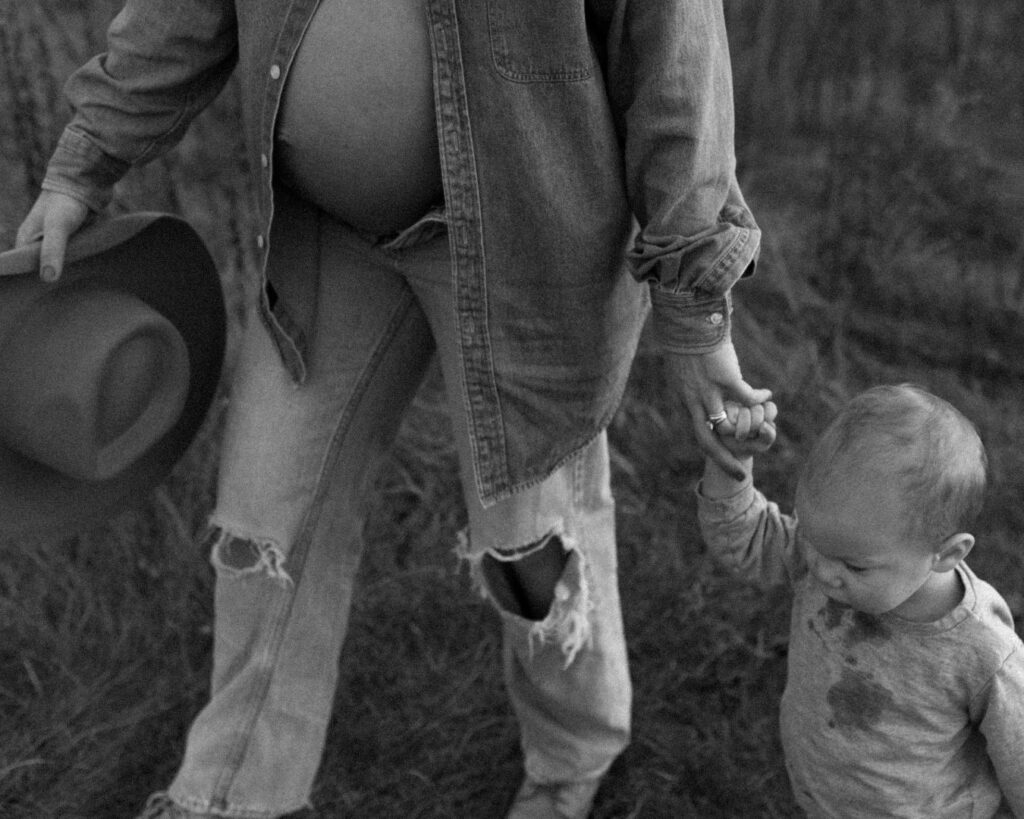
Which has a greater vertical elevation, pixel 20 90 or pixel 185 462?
pixel 20 90

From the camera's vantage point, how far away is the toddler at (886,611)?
155cm

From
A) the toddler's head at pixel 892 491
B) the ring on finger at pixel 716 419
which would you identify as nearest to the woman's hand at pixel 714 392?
the ring on finger at pixel 716 419

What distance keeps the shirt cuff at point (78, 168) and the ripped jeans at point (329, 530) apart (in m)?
0.27

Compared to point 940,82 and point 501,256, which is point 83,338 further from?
point 940,82

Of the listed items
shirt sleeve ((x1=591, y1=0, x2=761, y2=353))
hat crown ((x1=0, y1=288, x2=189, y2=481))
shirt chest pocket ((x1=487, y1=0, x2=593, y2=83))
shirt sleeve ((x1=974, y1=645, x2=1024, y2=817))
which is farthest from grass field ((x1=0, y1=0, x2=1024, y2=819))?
shirt chest pocket ((x1=487, y1=0, x2=593, y2=83))

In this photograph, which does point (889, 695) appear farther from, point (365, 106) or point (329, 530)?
point (365, 106)

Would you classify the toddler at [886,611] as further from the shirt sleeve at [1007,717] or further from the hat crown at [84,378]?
the hat crown at [84,378]

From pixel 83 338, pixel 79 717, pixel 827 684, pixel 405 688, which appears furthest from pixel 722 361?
pixel 79 717

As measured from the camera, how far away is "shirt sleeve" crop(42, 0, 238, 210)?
71.8 inches

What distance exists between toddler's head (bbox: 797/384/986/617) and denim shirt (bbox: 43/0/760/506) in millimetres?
253

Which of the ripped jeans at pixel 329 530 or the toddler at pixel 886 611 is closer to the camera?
the toddler at pixel 886 611

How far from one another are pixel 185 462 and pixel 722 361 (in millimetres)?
1624

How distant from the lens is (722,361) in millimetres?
1731

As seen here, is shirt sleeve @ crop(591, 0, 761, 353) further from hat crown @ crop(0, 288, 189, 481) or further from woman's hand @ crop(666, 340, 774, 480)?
hat crown @ crop(0, 288, 189, 481)
